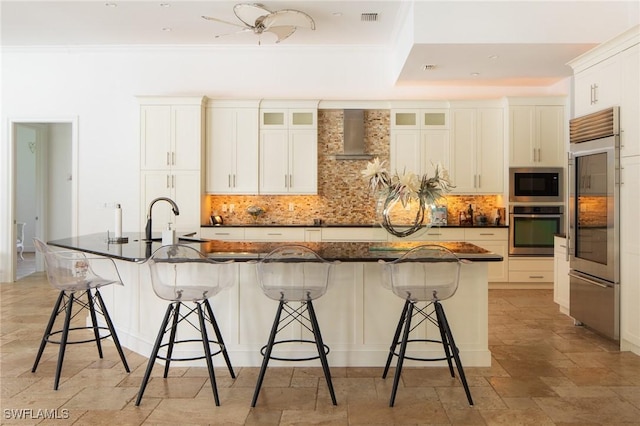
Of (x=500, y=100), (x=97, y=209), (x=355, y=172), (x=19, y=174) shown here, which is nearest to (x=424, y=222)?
(x=355, y=172)

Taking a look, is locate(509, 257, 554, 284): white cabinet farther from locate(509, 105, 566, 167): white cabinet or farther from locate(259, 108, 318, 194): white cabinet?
locate(259, 108, 318, 194): white cabinet

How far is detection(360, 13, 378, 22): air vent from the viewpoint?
6027 mm

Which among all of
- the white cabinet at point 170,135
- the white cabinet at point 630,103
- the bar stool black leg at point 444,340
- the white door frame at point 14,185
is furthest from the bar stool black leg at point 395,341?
the white door frame at point 14,185

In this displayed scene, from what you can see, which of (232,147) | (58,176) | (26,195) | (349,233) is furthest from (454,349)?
(26,195)

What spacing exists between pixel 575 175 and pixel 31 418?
484 centimetres

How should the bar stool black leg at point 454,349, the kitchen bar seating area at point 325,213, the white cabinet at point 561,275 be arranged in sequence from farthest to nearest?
the white cabinet at point 561,275
the kitchen bar seating area at point 325,213
the bar stool black leg at point 454,349

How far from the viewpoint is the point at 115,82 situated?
738cm

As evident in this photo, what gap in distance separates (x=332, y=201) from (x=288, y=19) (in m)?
2.78

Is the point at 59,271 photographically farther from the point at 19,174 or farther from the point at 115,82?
the point at 19,174

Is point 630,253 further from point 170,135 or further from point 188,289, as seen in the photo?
point 170,135

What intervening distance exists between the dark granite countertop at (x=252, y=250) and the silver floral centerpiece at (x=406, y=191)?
178 mm

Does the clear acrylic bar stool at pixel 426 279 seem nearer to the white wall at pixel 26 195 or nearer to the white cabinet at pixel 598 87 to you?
the white cabinet at pixel 598 87

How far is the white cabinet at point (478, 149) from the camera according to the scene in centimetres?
718

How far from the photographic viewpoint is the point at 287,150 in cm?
715
